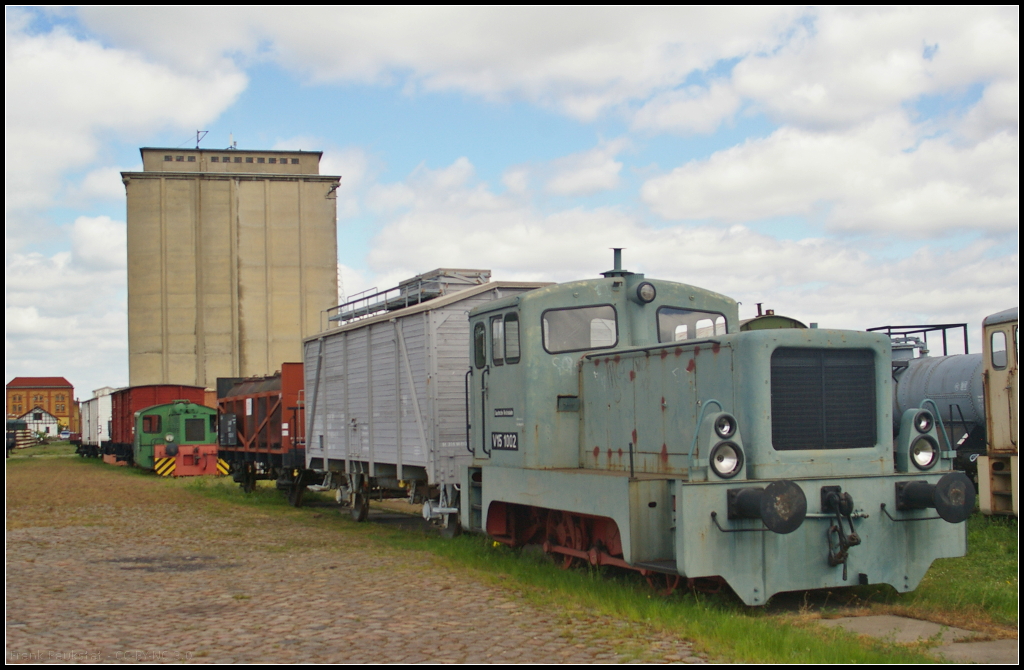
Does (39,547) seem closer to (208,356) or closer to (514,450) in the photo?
(514,450)

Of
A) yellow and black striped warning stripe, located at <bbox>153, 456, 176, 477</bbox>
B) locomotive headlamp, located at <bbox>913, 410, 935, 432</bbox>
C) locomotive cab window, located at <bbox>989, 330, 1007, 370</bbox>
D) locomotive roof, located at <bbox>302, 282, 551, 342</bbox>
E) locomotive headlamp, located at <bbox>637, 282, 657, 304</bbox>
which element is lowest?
yellow and black striped warning stripe, located at <bbox>153, 456, 176, 477</bbox>

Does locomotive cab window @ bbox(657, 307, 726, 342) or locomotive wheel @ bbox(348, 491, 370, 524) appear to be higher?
locomotive cab window @ bbox(657, 307, 726, 342)

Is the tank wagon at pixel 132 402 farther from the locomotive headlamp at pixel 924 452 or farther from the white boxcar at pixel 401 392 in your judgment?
the locomotive headlamp at pixel 924 452

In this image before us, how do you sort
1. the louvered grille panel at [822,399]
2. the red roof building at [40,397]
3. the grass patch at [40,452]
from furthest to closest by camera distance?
the red roof building at [40,397] → the grass patch at [40,452] → the louvered grille panel at [822,399]

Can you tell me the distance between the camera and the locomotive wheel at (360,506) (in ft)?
49.0

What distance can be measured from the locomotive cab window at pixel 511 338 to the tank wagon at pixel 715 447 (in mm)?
22

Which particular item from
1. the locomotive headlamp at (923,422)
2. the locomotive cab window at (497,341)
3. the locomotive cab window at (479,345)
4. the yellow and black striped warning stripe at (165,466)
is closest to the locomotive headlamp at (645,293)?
the locomotive cab window at (497,341)

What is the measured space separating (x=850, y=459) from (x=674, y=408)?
1.45 meters

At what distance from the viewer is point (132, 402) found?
3597cm

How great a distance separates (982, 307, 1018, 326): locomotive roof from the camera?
1232 centimetres

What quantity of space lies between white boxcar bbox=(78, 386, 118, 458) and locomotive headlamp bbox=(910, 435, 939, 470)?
4048cm

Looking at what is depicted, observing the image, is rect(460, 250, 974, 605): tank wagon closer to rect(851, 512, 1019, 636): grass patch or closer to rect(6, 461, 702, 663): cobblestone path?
rect(851, 512, 1019, 636): grass patch

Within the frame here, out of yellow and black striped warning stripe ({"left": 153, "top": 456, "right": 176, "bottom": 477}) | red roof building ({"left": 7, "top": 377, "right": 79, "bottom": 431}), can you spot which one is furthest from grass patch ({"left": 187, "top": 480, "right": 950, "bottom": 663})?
red roof building ({"left": 7, "top": 377, "right": 79, "bottom": 431})

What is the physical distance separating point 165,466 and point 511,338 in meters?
23.8
